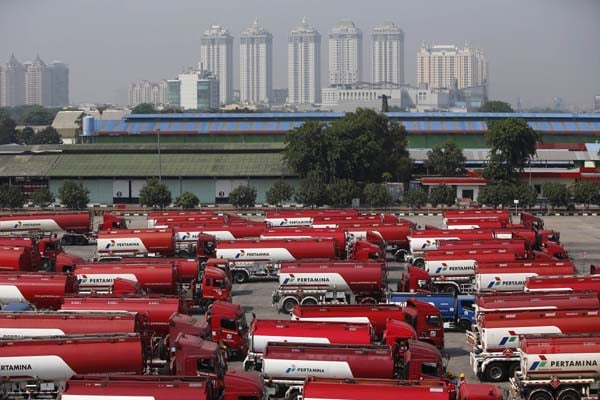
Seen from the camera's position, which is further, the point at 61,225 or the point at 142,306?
the point at 61,225

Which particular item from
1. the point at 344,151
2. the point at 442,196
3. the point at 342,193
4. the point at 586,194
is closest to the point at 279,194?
the point at 342,193

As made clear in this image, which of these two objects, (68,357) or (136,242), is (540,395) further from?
(136,242)

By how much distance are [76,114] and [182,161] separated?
4056cm

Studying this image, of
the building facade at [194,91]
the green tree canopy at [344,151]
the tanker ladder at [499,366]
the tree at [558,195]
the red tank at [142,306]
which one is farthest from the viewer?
the building facade at [194,91]

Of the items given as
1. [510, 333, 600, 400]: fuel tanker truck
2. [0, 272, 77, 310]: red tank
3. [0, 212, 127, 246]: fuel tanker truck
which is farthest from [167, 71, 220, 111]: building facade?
[510, 333, 600, 400]: fuel tanker truck

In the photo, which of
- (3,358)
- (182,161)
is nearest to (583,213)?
(182,161)

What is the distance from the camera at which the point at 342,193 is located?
4028cm

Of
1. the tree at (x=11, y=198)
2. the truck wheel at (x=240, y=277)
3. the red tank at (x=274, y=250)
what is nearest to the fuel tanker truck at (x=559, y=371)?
the red tank at (x=274, y=250)

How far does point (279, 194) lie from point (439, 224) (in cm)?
774

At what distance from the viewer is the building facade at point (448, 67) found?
19675cm

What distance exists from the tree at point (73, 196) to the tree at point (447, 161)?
598 inches

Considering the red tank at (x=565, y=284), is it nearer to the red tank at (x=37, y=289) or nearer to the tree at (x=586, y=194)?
the red tank at (x=37, y=289)

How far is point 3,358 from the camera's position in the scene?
45.7ft

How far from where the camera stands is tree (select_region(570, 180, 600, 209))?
127ft
